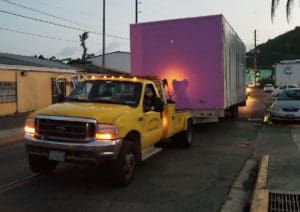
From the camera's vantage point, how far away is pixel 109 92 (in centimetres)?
1057

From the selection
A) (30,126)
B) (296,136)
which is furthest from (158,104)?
(296,136)

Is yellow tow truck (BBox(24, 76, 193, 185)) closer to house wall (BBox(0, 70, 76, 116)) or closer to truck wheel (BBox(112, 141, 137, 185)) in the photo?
truck wheel (BBox(112, 141, 137, 185))

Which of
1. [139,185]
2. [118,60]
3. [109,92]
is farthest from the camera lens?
[118,60]

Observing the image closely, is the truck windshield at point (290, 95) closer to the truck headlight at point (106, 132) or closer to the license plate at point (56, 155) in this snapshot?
the truck headlight at point (106, 132)

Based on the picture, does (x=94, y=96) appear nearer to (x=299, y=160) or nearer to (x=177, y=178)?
(x=177, y=178)

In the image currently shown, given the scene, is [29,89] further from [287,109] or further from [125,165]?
[125,165]

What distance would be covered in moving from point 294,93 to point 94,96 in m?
15.2

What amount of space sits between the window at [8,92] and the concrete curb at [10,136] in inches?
364

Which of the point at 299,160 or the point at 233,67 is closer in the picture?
the point at 299,160

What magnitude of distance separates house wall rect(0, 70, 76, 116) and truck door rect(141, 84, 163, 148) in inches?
760

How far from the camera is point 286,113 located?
21.8 m

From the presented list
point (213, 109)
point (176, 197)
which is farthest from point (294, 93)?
point (176, 197)

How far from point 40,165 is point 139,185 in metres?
1.96

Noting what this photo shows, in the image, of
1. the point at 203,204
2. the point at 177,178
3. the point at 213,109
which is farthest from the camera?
the point at 213,109
